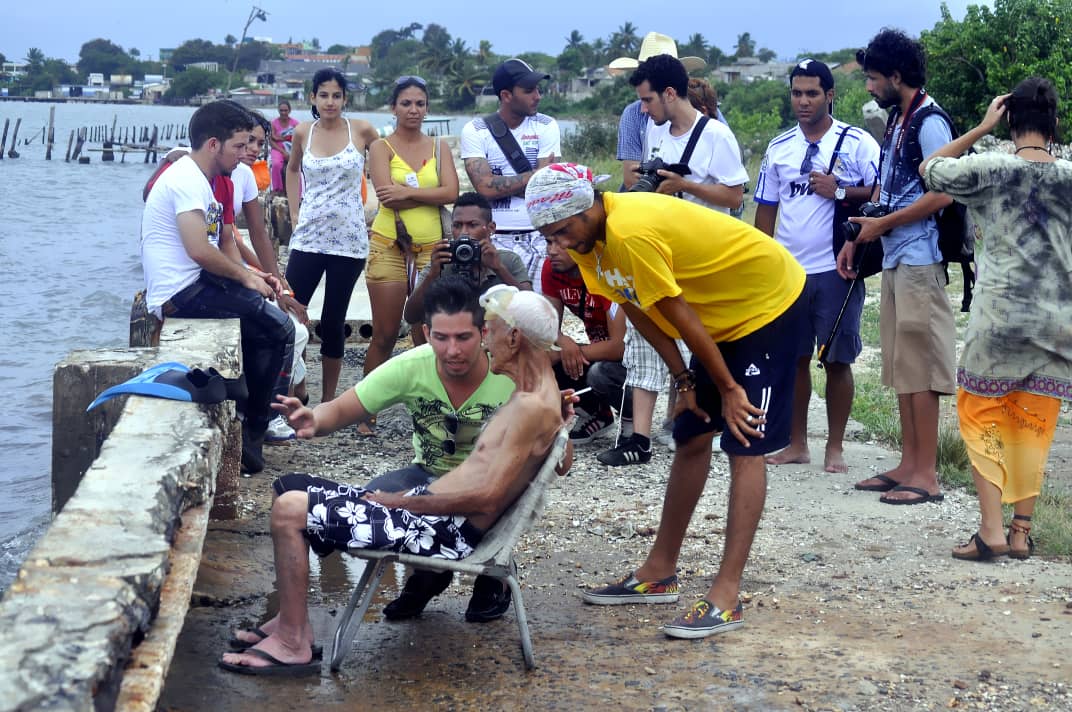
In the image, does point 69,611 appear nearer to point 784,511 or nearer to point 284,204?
point 784,511

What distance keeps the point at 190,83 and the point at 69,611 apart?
129835mm

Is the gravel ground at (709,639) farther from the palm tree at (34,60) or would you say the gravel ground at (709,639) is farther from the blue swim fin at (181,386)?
the palm tree at (34,60)

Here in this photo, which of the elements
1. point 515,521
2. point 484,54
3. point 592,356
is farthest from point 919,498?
point 484,54

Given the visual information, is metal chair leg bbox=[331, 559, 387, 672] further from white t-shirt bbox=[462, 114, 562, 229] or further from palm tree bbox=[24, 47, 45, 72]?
palm tree bbox=[24, 47, 45, 72]

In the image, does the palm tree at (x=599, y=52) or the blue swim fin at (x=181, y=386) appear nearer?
the blue swim fin at (x=181, y=386)

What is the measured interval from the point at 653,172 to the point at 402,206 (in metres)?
1.52

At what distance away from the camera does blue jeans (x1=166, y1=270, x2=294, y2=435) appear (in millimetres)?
6066

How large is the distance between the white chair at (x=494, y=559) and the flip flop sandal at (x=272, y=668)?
0.11 meters

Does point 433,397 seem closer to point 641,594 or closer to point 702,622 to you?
point 641,594

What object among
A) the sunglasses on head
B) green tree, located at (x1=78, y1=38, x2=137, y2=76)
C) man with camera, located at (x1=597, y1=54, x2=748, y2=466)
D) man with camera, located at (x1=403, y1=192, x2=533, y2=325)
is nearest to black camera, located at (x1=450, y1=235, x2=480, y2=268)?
man with camera, located at (x1=403, y1=192, x2=533, y2=325)

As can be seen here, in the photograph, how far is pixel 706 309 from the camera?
4.23 metres

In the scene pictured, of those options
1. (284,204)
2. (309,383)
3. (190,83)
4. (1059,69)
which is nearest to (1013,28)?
(1059,69)

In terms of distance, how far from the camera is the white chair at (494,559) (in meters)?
3.83

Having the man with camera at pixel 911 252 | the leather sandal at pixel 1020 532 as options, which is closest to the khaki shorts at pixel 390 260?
the man with camera at pixel 911 252
